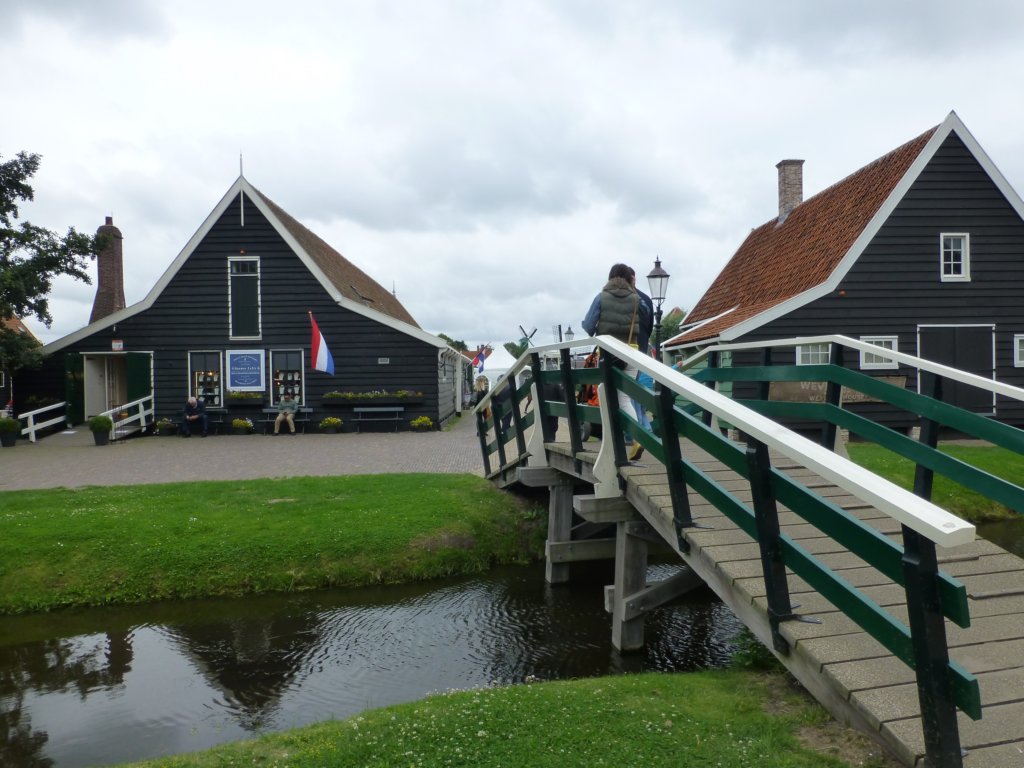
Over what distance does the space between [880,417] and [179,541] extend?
14.8m

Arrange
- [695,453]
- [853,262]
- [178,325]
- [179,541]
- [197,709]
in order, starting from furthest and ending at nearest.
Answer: [178,325], [853,262], [179,541], [695,453], [197,709]

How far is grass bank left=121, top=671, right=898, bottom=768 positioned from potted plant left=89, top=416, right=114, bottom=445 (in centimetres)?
1584

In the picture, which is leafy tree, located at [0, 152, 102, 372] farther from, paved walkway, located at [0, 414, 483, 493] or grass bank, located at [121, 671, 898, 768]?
grass bank, located at [121, 671, 898, 768]

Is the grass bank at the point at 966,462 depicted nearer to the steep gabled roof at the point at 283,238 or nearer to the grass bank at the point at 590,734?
the grass bank at the point at 590,734

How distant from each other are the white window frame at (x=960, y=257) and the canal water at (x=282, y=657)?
12.6 m

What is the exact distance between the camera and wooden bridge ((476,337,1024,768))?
2.45 m

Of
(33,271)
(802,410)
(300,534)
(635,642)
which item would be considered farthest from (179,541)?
(33,271)

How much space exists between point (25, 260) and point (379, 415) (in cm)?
1011

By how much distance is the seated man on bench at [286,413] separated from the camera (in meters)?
19.5

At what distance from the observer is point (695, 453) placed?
7203 mm

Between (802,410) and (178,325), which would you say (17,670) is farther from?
(178,325)

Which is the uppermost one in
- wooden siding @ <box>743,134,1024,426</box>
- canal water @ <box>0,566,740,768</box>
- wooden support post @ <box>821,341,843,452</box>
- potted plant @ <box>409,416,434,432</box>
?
wooden siding @ <box>743,134,1024,426</box>

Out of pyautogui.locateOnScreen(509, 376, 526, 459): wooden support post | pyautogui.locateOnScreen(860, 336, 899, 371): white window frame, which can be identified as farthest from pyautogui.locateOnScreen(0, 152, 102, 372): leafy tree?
pyautogui.locateOnScreen(860, 336, 899, 371): white window frame

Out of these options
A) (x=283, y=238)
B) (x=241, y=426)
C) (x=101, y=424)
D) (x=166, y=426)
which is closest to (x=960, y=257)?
(x=283, y=238)
